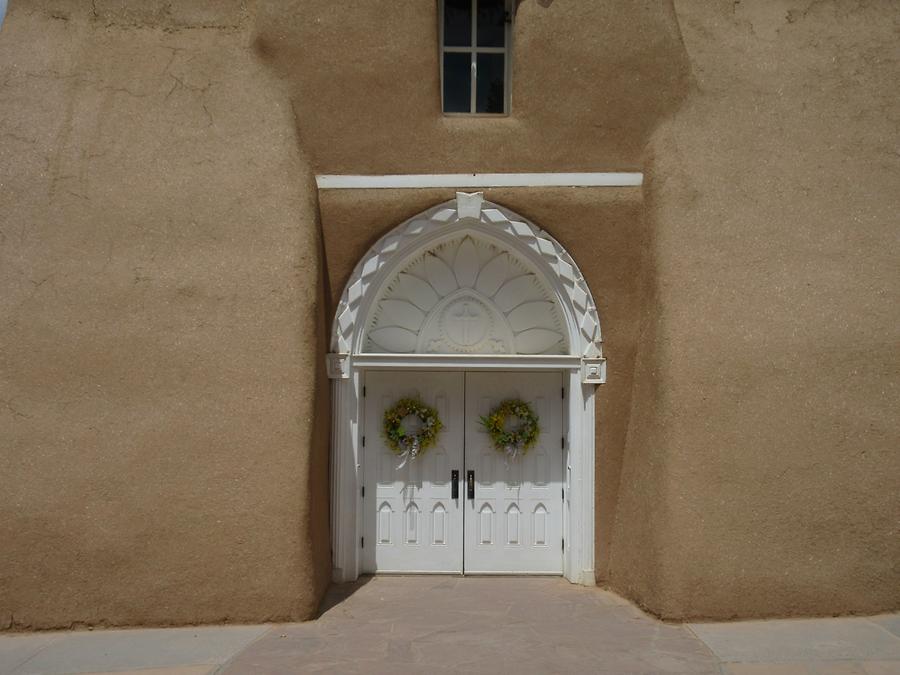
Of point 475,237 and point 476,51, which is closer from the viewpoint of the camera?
point 475,237

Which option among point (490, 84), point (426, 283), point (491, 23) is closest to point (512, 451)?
point (426, 283)

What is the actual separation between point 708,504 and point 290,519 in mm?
3822

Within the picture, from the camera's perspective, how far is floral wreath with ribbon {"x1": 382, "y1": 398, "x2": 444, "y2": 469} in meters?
8.16

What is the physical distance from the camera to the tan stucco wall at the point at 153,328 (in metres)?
6.93

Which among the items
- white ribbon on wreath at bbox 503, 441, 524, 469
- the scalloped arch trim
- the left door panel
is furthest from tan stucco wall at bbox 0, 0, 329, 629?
white ribbon on wreath at bbox 503, 441, 524, 469

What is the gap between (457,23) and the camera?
321 inches

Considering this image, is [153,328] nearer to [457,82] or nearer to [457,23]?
[457,82]

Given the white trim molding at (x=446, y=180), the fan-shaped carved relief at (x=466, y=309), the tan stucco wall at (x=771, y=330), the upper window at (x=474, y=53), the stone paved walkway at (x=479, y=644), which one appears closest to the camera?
the stone paved walkway at (x=479, y=644)

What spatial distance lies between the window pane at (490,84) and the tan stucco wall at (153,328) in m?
2.12

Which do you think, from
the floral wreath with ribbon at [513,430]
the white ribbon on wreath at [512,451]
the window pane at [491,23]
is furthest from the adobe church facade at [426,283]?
the white ribbon on wreath at [512,451]

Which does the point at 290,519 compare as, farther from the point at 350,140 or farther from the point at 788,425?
the point at 788,425

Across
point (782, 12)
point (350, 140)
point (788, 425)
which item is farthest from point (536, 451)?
point (782, 12)

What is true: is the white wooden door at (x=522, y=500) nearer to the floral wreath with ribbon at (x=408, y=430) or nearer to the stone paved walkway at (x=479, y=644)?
the floral wreath with ribbon at (x=408, y=430)

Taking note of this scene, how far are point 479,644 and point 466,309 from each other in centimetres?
339
